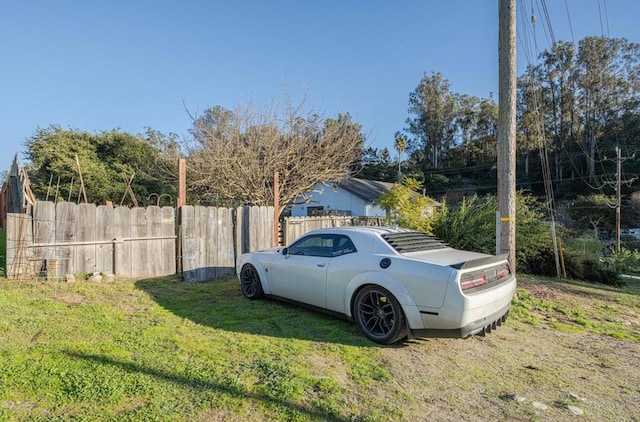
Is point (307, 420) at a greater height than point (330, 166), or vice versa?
point (330, 166)

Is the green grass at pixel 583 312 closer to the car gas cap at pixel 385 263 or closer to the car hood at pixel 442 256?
the car hood at pixel 442 256

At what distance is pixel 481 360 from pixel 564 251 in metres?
9.56

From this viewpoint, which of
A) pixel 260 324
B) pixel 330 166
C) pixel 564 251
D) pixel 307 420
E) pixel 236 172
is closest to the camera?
pixel 307 420

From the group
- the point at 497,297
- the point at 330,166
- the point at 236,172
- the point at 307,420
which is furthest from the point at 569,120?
the point at 307,420

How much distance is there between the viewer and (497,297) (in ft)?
14.5

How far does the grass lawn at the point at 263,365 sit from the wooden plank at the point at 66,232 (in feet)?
3.52

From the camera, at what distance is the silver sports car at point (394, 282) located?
4.05 m

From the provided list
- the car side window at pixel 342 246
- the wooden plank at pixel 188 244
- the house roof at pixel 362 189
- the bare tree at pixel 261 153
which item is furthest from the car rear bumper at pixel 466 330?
the house roof at pixel 362 189

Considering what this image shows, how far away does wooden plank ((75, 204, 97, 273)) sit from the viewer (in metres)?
7.44

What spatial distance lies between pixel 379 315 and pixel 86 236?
6.24 meters

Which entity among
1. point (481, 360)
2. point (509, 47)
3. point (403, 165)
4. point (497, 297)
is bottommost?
point (481, 360)

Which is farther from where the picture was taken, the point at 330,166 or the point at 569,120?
the point at 569,120

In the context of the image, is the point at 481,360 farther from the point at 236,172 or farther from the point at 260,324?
the point at 236,172

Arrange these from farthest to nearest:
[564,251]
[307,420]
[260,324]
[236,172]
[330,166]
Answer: [330,166] → [236,172] → [564,251] → [260,324] → [307,420]
